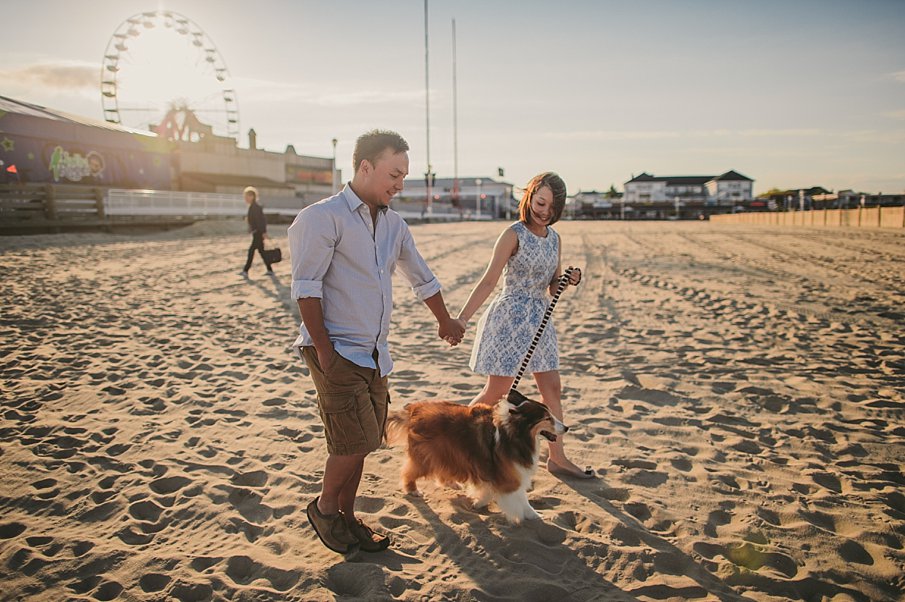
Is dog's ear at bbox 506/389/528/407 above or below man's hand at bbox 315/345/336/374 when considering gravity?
below

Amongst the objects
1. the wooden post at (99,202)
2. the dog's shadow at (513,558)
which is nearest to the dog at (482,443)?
the dog's shadow at (513,558)

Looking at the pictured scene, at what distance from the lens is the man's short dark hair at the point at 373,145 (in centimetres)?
260

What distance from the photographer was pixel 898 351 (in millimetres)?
6922

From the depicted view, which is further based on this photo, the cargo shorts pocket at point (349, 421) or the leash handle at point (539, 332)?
the leash handle at point (539, 332)

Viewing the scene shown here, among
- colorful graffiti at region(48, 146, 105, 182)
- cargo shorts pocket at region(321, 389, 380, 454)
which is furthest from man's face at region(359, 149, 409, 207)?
colorful graffiti at region(48, 146, 105, 182)

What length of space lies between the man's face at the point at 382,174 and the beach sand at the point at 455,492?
194 centimetres

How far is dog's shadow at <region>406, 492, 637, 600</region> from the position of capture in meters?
2.76

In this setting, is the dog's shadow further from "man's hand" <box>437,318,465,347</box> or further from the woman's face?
the woman's face

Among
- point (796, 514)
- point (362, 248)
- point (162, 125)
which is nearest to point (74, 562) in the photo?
point (362, 248)

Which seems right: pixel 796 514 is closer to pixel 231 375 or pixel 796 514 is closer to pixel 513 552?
Answer: pixel 513 552

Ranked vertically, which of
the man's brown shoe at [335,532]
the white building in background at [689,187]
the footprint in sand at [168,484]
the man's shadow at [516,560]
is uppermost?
the white building in background at [689,187]

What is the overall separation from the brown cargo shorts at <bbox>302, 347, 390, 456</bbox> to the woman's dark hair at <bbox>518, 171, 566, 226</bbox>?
1.60m

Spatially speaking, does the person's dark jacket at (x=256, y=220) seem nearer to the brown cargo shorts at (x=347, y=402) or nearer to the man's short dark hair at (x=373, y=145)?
the brown cargo shorts at (x=347, y=402)

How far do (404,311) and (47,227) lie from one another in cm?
1901
